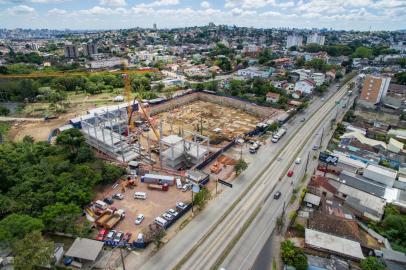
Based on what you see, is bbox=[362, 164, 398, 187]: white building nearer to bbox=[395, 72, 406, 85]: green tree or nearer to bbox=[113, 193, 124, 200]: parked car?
bbox=[113, 193, 124, 200]: parked car

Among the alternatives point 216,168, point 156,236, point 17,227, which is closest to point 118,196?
point 156,236

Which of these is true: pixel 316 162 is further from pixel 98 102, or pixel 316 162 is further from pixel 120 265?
pixel 98 102

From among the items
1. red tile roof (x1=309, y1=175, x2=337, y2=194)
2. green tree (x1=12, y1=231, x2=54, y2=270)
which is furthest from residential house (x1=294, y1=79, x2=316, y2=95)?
green tree (x1=12, y1=231, x2=54, y2=270)

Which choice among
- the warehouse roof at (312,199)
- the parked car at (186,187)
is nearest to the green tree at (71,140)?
the parked car at (186,187)

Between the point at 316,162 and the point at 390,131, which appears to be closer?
the point at 316,162

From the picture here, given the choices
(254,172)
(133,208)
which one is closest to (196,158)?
→ (254,172)

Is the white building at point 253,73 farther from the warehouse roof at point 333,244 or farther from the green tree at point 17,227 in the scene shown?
the green tree at point 17,227
